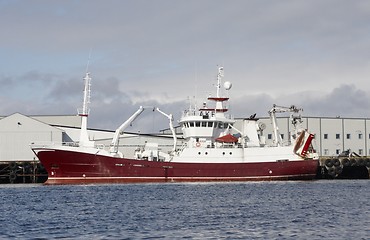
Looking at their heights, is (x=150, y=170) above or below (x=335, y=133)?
below

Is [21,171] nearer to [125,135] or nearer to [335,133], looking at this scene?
[125,135]

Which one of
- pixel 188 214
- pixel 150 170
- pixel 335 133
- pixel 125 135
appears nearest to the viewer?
pixel 188 214

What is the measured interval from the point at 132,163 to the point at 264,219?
116 ft

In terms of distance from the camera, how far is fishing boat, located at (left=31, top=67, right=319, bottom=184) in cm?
6712

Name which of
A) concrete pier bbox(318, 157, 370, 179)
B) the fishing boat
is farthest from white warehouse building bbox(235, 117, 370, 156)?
the fishing boat

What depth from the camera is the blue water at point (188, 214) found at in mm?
29031

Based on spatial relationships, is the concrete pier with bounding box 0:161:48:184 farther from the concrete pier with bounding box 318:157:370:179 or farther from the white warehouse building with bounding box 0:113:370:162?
the concrete pier with bounding box 318:157:370:179

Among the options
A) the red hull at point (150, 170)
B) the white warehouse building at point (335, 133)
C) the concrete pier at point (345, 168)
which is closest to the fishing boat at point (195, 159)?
the red hull at point (150, 170)

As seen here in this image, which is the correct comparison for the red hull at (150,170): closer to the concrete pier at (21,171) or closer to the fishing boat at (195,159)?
the fishing boat at (195,159)

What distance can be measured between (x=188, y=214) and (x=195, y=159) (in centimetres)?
3262

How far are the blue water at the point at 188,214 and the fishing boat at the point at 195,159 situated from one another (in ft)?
39.7

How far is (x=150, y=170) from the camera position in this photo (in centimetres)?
6856

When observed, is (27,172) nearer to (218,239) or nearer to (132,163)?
(132,163)

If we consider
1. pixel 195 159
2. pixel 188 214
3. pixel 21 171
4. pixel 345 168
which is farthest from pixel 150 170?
pixel 188 214
